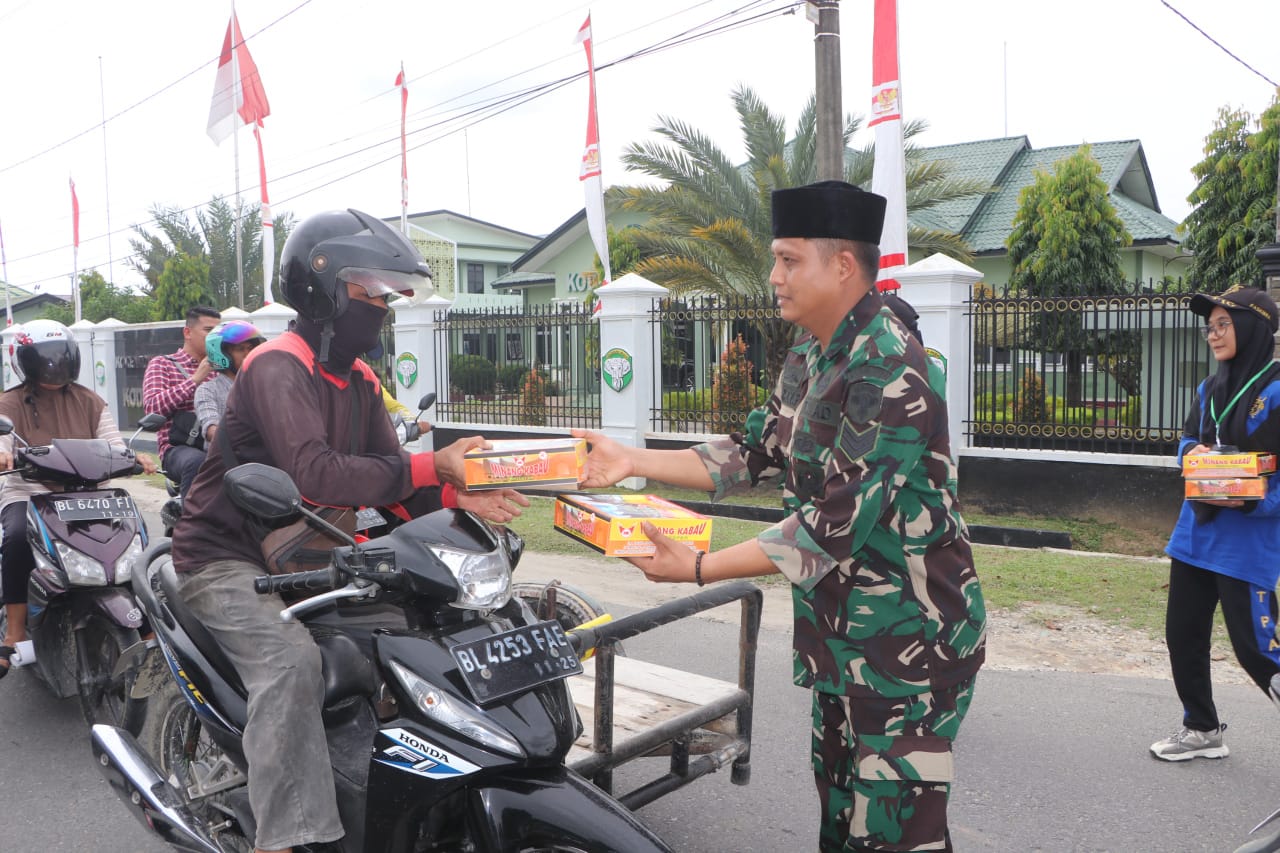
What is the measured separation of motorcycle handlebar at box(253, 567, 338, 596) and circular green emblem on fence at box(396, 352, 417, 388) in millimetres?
13033

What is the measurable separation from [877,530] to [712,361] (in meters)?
10.8

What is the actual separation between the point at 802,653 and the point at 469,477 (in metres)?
0.89

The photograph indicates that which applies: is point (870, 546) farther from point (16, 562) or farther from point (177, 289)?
point (177, 289)

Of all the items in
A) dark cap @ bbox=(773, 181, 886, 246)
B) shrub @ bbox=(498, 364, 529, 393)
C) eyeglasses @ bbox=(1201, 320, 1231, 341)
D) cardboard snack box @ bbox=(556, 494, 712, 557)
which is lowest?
cardboard snack box @ bbox=(556, 494, 712, 557)

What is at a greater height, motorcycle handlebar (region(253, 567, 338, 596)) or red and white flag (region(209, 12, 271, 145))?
red and white flag (region(209, 12, 271, 145))

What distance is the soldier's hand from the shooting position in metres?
2.34

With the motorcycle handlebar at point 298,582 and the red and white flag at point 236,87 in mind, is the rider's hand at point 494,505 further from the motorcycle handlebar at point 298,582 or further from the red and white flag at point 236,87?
the red and white flag at point 236,87

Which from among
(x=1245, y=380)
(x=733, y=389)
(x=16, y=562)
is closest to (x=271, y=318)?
(x=733, y=389)

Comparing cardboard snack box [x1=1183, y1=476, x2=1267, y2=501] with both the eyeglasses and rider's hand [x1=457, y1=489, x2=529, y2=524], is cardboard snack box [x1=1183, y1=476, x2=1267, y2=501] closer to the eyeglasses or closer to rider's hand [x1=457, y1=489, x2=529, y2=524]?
the eyeglasses

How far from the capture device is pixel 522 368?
15.8m

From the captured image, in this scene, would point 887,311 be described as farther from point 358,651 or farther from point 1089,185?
Answer: point 1089,185

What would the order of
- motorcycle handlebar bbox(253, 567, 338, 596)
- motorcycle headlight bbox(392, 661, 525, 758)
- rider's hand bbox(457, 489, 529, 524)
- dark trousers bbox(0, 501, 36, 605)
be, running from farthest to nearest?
dark trousers bbox(0, 501, 36, 605), rider's hand bbox(457, 489, 529, 524), motorcycle handlebar bbox(253, 567, 338, 596), motorcycle headlight bbox(392, 661, 525, 758)

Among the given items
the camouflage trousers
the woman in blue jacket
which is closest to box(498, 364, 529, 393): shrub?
the woman in blue jacket

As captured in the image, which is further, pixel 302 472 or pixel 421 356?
pixel 421 356
